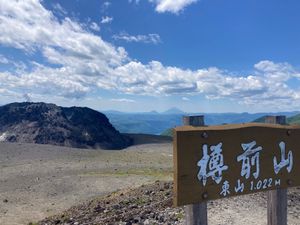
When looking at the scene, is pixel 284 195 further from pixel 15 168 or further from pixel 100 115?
pixel 100 115

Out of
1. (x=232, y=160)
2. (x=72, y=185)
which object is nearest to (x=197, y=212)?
(x=232, y=160)

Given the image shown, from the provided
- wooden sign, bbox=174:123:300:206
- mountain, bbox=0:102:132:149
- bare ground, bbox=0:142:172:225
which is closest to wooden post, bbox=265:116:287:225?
wooden sign, bbox=174:123:300:206

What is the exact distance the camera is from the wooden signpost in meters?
4.10

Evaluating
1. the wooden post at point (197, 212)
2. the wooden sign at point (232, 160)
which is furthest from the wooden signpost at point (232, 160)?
the wooden post at point (197, 212)

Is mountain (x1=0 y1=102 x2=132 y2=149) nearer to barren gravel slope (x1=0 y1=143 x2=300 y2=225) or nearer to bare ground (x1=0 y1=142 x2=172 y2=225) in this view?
barren gravel slope (x1=0 y1=143 x2=300 y2=225)

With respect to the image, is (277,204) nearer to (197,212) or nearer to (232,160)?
(232,160)

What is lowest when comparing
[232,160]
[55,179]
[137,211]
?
[55,179]

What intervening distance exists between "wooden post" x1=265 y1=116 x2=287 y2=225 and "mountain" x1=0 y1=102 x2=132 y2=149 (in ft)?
156

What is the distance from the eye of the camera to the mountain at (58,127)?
53281 millimetres

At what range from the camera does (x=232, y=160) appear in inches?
178

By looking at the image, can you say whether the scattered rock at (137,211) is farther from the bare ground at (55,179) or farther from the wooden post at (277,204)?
the wooden post at (277,204)

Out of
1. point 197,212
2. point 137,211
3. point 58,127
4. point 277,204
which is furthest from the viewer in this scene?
point 58,127

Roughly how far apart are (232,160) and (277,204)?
131 cm

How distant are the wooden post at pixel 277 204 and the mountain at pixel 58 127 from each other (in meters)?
47.7
